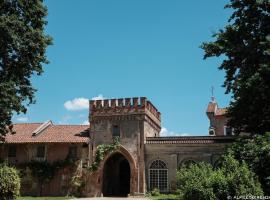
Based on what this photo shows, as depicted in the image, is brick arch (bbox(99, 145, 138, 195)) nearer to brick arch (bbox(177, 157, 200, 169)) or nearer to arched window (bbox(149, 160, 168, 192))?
arched window (bbox(149, 160, 168, 192))

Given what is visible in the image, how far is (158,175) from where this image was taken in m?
33.2

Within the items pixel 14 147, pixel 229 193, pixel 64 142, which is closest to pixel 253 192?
pixel 229 193

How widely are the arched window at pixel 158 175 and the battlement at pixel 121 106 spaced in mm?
4965

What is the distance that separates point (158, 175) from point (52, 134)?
1120cm

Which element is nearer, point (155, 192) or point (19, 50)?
point (19, 50)

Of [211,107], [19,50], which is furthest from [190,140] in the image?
[19,50]

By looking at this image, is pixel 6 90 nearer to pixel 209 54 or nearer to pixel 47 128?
pixel 209 54

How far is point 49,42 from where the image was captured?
25.4 metres

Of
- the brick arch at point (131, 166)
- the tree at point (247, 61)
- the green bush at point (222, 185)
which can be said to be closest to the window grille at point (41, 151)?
the brick arch at point (131, 166)

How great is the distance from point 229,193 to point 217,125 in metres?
28.6

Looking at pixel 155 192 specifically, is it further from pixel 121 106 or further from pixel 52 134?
pixel 52 134

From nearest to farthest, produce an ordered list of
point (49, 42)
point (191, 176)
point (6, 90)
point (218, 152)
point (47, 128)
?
point (191, 176) < point (6, 90) < point (49, 42) < point (218, 152) < point (47, 128)

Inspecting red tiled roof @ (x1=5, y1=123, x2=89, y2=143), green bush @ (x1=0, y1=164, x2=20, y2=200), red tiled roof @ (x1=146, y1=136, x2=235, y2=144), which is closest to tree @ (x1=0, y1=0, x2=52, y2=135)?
green bush @ (x1=0, y1=164, x2=20, y2=200)

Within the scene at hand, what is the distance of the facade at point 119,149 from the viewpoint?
108ft
